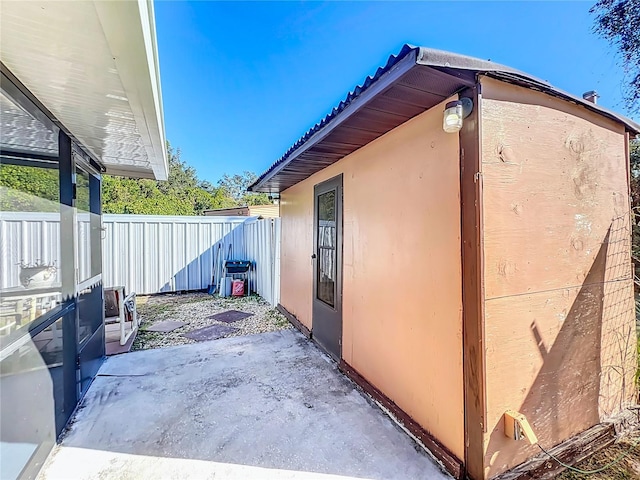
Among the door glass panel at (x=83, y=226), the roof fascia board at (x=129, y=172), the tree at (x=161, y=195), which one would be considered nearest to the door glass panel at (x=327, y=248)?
the roof fascia board at (x=129, y=172)

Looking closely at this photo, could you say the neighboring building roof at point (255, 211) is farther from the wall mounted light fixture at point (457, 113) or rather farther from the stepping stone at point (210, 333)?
the wall mounted light fixture at point (457, 113)

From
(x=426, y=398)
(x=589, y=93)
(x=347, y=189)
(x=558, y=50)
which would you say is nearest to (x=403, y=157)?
(x=347, y=189)

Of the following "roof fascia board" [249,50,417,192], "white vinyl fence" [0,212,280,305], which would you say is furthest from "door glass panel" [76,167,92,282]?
"white vinyl fence" [0,212,280,305]

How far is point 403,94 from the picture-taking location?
199cm

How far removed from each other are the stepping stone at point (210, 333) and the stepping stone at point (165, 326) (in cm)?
46

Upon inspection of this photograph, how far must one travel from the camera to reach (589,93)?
2.54 meters

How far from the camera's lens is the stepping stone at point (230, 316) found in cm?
577

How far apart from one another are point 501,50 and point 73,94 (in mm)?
6618

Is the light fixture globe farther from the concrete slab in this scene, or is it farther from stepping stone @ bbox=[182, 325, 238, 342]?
stepping stone @ bbox=[182, 325, 238, 342]

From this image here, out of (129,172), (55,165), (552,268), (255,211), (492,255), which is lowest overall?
(552,268)

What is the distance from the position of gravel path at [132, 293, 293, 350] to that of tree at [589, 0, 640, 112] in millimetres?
7985

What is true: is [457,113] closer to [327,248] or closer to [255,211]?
[327,248]

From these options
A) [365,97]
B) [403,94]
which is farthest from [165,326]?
[403,94]

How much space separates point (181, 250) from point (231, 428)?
6959 mm
